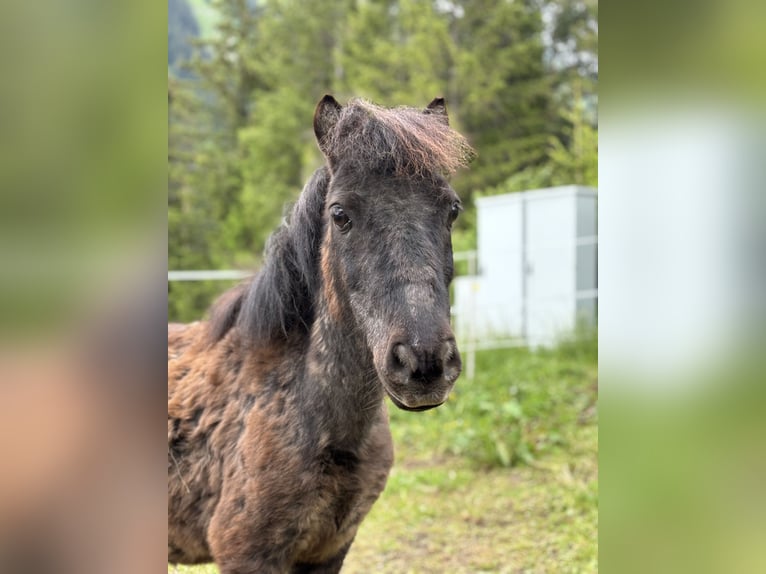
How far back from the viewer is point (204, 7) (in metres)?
24.5

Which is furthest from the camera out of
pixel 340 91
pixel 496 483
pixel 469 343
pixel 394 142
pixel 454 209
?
pixel 340 91

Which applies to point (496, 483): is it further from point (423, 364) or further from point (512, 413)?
point (423, 364)

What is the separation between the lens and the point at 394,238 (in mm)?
1939

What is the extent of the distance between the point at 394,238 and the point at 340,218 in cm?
27

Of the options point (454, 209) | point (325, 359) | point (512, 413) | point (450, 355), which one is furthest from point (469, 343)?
point (450, 355)

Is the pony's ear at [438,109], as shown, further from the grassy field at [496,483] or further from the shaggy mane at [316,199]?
the grassy field at [496,483]

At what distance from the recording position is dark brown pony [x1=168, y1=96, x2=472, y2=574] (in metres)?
1.89

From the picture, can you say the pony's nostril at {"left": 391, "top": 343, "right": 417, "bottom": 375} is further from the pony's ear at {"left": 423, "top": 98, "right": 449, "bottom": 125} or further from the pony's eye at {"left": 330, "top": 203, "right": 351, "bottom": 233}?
the pony's ear at {"left": 423, "top": 98, "right": 449, "bottom": 125}

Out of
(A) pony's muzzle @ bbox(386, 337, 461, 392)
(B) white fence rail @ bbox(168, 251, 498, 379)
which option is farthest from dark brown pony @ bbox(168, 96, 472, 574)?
(B) white fence rail @ bbox(168, 251, 498, 379)

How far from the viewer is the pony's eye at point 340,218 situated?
6.88 ft

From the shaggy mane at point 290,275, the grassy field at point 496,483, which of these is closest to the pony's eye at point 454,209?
the shaggy mane at point 290,275

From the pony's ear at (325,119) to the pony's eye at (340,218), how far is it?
1.01ft
